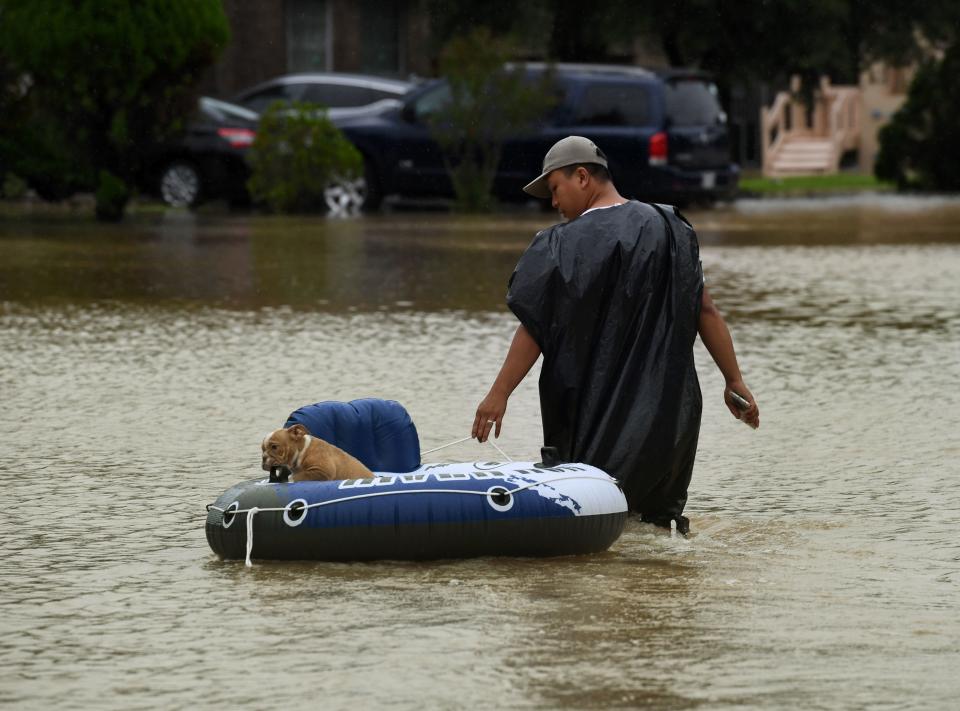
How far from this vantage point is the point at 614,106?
28.3 metres

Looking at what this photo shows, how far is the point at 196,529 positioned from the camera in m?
6.89

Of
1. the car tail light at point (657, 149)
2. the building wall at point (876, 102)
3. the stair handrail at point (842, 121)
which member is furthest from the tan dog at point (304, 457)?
the building wall at point (876, 102)

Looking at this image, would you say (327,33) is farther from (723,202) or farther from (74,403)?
(74,403)

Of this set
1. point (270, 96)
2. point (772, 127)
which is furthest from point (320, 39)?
point (772, 127)

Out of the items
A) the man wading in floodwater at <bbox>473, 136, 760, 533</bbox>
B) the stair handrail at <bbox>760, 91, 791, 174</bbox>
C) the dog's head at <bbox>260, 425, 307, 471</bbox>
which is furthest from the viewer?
the stair handrail at <bbox>760, 91, 791, 174</bbox>

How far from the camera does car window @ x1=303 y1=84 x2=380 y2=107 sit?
3036 cm

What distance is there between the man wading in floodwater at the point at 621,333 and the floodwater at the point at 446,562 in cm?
31

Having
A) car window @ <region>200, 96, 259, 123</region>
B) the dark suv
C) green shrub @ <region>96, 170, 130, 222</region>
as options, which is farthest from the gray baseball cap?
Answer: car window @ <region>200, 96, 259, 123</region>

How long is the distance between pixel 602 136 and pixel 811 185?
14.4m

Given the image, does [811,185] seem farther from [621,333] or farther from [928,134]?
[621,333]

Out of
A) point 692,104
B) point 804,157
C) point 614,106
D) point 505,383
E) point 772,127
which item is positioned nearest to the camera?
point 505,383

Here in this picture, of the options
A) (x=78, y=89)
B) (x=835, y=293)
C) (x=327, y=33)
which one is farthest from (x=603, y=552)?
(x=327, y=33)

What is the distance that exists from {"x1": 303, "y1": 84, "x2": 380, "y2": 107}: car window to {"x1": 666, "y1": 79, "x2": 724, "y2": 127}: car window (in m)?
4.39

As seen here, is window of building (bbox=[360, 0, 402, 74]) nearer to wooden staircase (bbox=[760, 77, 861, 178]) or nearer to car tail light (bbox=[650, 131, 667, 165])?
wooden staircase (bbox=[760, 77, 861, 178])
